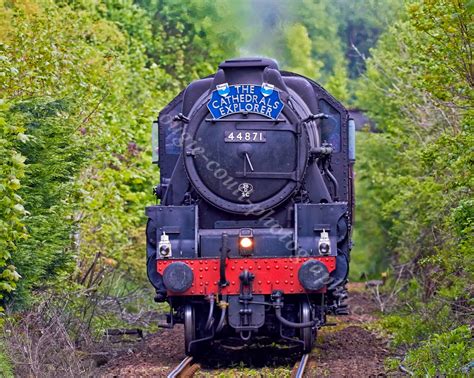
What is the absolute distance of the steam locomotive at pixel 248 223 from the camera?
1124 cm

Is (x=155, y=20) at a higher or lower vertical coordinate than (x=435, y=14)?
higher

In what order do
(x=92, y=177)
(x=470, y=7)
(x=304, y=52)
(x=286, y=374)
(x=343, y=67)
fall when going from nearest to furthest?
1. (x=470, y=7)
2. (x=286, y=374)
3. (x=92, y=177)
4. (x=304, y=52)
5. (x=343, y=67)

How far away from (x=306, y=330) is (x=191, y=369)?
143cm

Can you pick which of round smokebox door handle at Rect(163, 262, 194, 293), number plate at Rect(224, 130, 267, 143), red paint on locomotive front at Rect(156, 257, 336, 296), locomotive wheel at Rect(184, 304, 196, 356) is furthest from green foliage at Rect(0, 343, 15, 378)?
number plate at Rect(224, 130, 267, 143)

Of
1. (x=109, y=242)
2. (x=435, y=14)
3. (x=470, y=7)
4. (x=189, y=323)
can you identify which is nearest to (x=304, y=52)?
(x=109, y=242)

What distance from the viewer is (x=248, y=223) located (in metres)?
11.9

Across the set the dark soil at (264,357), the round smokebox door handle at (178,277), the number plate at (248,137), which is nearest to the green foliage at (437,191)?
the dark soil at (264,357)

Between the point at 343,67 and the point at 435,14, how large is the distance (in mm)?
28700

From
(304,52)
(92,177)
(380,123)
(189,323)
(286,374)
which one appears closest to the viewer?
(286,374)

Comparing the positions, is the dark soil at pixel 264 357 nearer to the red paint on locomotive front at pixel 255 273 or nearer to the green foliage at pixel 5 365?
the red paint on locomotive front at pixel 255 273

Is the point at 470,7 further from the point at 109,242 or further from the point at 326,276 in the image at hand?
the point at 109,242

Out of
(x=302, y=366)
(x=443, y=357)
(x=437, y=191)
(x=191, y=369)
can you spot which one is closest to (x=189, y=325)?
(x=191, y=369)

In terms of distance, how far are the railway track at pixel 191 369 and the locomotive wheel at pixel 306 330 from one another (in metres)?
0.10

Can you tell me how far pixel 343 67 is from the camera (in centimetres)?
4072
